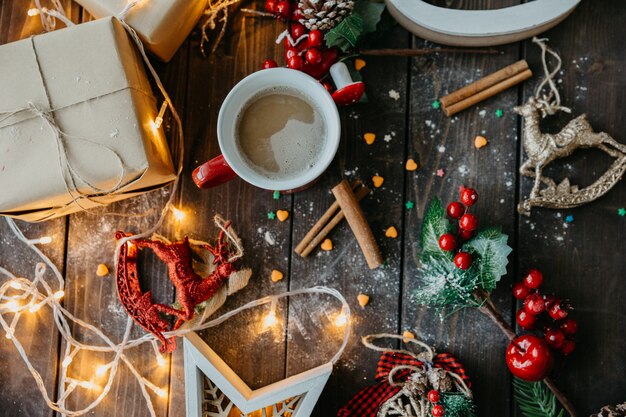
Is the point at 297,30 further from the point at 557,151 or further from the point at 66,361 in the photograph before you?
the point at 66,361

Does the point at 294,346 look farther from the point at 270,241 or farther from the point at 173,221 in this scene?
the point at 173,221

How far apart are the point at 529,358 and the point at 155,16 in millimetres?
859

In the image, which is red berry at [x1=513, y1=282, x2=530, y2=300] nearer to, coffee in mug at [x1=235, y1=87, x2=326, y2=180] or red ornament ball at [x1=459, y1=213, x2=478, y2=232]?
red ornament ball at [x1=459, y1=213, x2=478, y2=232]

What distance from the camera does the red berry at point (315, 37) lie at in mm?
1021

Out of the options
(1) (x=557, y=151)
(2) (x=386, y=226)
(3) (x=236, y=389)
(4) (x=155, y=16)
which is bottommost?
(3) (x=236, y=389)

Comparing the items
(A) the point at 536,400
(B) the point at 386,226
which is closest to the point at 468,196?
(B) the point at 386,226

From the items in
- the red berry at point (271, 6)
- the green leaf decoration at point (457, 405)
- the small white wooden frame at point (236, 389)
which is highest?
the red berry at point (271, 6)

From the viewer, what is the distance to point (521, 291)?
3.43ft

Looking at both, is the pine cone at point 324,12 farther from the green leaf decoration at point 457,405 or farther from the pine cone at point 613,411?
the pine cone at point 613,411

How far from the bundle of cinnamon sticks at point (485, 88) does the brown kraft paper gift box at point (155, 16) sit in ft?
1.64

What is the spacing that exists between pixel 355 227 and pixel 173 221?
1.16 feet

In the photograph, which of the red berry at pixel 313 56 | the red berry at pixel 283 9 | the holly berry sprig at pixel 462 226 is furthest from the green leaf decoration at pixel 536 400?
the red berry at pixel 283 9

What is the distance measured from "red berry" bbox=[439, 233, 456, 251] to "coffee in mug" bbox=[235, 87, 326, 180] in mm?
255

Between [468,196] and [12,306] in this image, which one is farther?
Result: [12,306]
